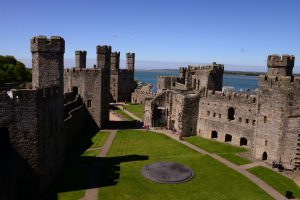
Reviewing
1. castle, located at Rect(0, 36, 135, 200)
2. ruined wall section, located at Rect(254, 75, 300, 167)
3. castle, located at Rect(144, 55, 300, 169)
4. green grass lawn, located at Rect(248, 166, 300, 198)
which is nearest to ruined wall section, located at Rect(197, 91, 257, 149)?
castle, located at Rect(144, 55, 300, 169)

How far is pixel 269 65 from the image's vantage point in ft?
118

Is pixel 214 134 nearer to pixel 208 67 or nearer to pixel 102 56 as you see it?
pixel 208 67

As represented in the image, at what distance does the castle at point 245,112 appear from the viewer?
28.8m

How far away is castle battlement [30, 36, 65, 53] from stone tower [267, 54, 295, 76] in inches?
920

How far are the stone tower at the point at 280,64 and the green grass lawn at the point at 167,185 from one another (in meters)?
13.4

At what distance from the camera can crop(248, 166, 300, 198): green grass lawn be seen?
80.9 feet

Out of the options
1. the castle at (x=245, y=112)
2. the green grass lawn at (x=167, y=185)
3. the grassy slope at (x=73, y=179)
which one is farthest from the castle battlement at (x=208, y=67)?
the grassy slope at (x=73, y=179)

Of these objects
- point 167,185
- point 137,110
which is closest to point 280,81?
point 167,185

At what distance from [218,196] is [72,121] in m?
18.7

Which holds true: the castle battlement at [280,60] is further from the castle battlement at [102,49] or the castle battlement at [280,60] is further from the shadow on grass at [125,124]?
the castle battlement at [102,49]

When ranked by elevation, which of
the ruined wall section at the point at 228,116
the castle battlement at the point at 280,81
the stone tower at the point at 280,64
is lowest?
the ruined wall section at the point at 228,116

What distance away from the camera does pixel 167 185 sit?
2452 centimetres

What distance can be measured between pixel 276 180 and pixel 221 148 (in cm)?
967

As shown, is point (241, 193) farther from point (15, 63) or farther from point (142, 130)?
point (15, 63)
